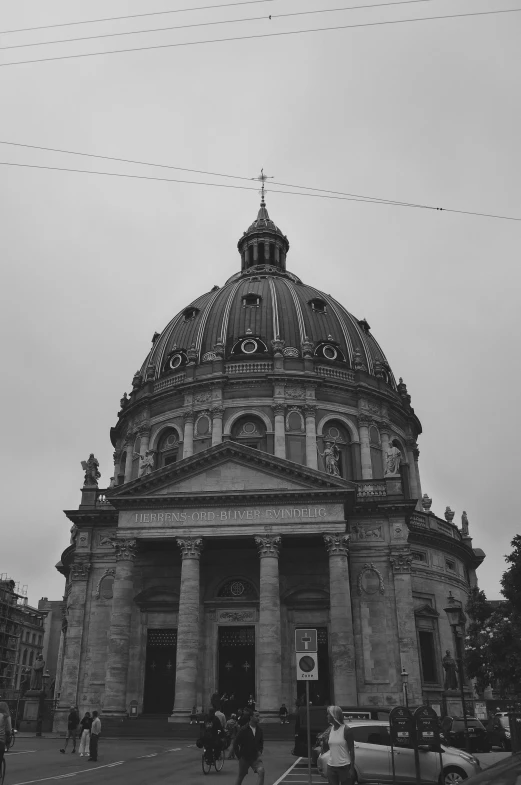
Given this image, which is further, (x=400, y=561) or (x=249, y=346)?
(x=249, y=346)

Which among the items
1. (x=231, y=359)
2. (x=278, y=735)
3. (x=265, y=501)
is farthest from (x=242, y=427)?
(x=278, y=735)

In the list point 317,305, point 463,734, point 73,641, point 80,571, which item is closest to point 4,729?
point 463,734

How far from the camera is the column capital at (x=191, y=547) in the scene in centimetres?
3847

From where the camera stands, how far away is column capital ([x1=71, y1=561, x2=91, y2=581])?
44.0 m

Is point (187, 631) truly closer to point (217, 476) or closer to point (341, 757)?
point (217, 476)

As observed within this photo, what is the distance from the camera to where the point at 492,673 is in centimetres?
3350

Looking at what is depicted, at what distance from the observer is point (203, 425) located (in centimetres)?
5178

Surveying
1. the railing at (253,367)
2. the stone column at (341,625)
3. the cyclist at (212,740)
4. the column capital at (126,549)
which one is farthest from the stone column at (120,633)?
the cyclist at (212,740)

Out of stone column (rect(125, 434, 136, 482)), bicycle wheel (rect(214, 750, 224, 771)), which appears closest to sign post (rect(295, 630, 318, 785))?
bicycle wheel (rect(214, 750, 224, 771))

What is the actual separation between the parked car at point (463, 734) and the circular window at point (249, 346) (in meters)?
31.8

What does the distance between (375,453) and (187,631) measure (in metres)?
21.1

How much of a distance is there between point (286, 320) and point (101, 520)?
21.1 meters

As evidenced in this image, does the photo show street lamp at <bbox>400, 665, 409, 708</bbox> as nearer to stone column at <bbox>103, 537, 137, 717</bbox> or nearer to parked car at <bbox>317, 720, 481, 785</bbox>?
stone column at <bbox>103, 537, 137, 717</bbox>

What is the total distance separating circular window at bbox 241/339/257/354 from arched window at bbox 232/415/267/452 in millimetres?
5578
